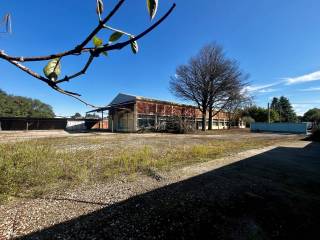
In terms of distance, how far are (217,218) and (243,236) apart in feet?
1.58

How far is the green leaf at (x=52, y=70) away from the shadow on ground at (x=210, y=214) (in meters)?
2.66

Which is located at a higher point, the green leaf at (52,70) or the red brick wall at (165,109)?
the red brick wall at (165,109)

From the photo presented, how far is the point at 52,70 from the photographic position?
0.58 metres

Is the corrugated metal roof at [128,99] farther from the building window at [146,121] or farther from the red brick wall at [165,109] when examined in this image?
the building window at [146,121]

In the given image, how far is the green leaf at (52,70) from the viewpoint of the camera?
0.57 metres

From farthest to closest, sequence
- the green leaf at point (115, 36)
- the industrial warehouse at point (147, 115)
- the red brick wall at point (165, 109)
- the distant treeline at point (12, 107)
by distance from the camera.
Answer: the distant treeline at point (12, 107) < the red brick wall at point (165, 109) < the industrial warehouse at point (147, 115) < the green leaf at point (115, 36)

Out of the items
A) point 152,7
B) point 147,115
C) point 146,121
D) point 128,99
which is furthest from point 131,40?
point 128,99

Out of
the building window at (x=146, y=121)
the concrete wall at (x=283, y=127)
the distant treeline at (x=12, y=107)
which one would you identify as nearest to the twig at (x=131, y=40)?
the building window at (x=146, y=121)

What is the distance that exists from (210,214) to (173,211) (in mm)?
607

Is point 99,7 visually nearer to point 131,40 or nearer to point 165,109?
point 131,40

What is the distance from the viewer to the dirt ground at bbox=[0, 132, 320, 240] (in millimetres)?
2762

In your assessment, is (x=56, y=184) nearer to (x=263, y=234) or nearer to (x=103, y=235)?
(x=103, y=235)

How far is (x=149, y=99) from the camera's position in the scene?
26.9m

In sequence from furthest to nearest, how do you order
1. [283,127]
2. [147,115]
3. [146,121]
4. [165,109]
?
[283,127]
[165,109]
[147,115]
[146,121]
